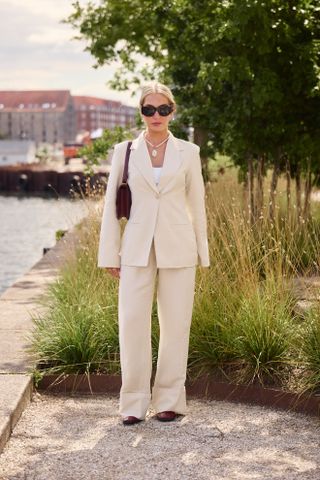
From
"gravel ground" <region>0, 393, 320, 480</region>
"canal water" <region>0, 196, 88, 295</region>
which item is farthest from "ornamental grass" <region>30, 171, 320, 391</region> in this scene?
"canal water" <region>0, 196, 88, 295</region>

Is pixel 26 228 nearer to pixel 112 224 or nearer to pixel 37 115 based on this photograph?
pixel 112 224

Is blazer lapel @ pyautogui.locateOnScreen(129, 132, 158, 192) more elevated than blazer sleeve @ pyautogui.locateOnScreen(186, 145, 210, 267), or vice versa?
blazer lapel @ pyautogui.locateOnScreen(129, 132, 158, 192)

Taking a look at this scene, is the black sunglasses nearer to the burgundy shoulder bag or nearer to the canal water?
the burgundy shoulder bag

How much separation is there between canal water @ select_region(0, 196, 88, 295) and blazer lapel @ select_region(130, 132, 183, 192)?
4.34m

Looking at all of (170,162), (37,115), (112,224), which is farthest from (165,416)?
(37,115)

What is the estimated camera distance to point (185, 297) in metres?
4.52

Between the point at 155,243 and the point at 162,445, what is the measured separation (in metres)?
0.96

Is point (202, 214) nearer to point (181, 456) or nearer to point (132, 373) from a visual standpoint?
point (132, 373)

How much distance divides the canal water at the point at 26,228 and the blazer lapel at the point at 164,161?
171 inches

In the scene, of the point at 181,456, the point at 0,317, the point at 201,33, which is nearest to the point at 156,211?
the point at 181,456

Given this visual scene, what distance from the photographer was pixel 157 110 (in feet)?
14.4

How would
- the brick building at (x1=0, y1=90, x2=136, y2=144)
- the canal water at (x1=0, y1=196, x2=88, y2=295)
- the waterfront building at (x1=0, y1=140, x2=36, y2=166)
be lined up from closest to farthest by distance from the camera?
1. the canal water at (x1=0, y1=196, x2=88, y2=295)
2. the waterfront building at (x1=0, y1=140, x2=36, y2=166)
3. the brick building at (x1=0, y1=90, x2=136, y2=144)

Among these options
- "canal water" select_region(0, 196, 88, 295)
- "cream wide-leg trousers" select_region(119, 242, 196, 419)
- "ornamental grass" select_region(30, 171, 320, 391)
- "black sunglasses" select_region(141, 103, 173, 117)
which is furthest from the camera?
"canal water" select_region(0, 196, 88, 295)

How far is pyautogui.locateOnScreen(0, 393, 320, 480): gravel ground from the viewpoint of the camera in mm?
3955
